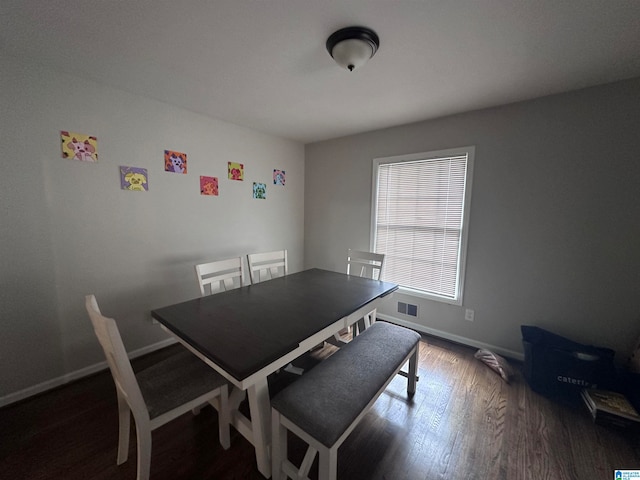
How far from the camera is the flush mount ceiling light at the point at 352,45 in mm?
1276

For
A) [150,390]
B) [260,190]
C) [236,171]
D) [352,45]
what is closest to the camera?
[150,390]

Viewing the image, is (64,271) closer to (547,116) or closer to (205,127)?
(205,127)

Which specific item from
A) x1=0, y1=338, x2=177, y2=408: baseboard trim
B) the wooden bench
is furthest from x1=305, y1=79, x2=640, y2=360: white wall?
x1=0, y1=338, x2=177, y2=408: baseboard trim

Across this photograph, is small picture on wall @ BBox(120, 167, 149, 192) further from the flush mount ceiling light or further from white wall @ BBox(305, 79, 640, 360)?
white wall @ BBox(305, 79, 640, 360)

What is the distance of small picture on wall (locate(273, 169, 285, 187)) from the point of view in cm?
318

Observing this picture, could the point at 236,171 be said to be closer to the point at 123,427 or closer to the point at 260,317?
the point at 260,317

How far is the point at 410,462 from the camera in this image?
4.29ft

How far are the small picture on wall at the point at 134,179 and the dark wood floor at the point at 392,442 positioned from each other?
1.61 m

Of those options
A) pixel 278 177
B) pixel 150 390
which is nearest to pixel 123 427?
pixel 150 390

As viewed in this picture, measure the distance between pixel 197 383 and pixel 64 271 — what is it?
151 cm

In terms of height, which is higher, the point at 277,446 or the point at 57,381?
the point at 277,446

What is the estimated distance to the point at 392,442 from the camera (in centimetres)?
142

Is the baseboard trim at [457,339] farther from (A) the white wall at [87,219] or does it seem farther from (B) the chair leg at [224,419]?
(A) the white wall at [87,219]

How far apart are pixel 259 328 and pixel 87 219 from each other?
1.75 metres
